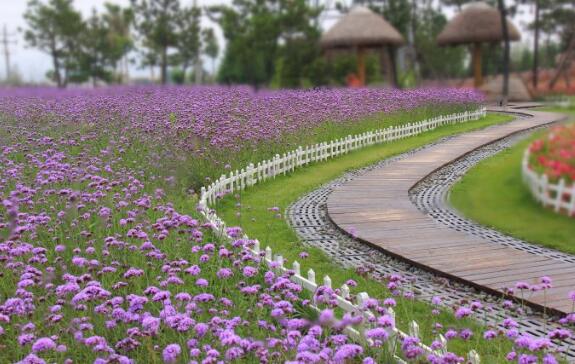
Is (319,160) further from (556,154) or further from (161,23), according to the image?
(161,23)

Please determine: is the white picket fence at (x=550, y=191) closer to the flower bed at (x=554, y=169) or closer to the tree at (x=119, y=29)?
the flower bed at (x=554, y=169)

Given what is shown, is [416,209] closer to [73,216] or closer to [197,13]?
[73,216]

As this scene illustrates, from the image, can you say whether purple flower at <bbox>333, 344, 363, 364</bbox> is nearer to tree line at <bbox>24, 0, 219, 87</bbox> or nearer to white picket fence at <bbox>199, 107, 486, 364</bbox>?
white picket fence at <bbox>199, 107, 486, 364</bbox>

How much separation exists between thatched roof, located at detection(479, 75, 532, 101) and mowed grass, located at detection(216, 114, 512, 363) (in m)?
17.9

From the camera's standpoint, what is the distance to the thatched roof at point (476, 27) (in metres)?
36.6

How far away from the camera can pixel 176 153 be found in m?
10.7

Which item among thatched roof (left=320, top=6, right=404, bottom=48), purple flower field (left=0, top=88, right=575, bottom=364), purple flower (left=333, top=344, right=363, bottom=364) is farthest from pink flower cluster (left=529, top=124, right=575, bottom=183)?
thatched roof (left=320, top=6, right=404, bottom=48)

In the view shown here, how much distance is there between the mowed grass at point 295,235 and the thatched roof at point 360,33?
16.8m

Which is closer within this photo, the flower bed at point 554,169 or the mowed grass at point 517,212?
the flower bed at point 554,169

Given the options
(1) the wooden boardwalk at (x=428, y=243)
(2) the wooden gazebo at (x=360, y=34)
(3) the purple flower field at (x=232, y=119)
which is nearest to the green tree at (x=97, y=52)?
(2) the wooden gazebo at (x=360, y=34)

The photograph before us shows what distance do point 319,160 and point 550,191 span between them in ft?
31.3

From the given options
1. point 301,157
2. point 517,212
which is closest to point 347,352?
point 517,212

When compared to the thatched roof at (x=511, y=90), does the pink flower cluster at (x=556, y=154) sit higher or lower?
lower

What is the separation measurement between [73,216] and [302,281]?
2.74 meters
